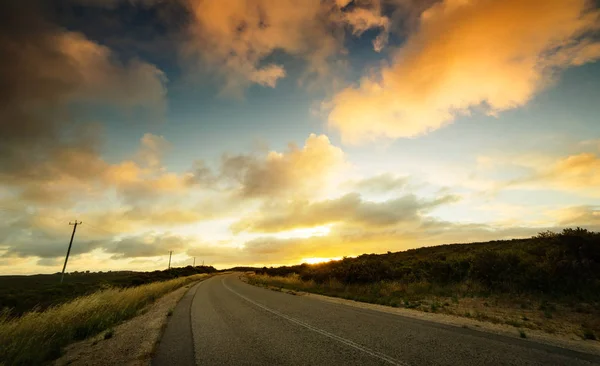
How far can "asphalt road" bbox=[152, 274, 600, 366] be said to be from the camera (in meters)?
6.48

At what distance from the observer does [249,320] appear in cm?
1220

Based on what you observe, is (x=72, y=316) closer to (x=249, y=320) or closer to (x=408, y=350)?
(x=249, y=320)

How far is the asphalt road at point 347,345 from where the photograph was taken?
21.3 ft

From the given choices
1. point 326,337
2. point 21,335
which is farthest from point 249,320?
point 21,335

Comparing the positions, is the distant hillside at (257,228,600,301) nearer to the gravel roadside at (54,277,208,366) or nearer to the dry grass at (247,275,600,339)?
the dry grass at (247,275,600,339)

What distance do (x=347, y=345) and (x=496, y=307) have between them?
10.7 m

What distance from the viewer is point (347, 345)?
759 cm

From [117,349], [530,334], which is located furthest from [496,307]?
[117,349]

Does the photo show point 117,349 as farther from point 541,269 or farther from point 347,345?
point 541,269

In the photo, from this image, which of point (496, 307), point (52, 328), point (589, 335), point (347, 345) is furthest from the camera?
point (496, 307)

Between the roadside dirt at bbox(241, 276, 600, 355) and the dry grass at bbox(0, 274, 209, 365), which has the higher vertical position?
the dry grass at bbox(0, 274, 209, 365)

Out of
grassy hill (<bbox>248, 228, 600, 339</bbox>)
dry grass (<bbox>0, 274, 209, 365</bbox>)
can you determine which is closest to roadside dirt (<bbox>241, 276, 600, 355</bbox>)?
A: grassy hill (<bbox>248, 228, 600, 339</bbox>)

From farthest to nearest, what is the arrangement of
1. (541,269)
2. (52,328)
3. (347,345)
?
1. (541,269)
2. (52,328)
3. (347,345)

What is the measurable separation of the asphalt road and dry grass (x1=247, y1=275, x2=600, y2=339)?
11.0 ft
